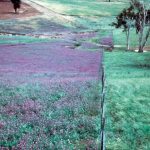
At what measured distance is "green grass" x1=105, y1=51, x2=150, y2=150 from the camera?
14.9 m

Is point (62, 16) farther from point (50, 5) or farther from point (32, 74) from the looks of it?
point (32, 74)

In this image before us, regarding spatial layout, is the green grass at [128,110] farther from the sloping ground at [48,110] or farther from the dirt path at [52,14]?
the dirt path at [52,14]

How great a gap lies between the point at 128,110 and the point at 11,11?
87.4 metres

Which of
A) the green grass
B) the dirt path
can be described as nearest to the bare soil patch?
the dirt path

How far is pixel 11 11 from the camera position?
102 meters

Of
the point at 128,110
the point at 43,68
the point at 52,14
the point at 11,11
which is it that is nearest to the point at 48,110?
the point at 128,110

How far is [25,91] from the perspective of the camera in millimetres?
23125

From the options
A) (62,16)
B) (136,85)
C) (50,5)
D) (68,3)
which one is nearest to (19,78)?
(136,85)

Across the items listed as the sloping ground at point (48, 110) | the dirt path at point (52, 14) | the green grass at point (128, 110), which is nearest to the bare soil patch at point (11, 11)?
the dirt path at point (52, 14)

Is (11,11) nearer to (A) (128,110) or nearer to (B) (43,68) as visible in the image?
(B) (43,68)

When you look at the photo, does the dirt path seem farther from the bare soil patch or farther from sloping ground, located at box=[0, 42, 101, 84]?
sloping ground, located at box=[0, 42, 101, 84]

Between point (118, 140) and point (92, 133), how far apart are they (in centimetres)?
117

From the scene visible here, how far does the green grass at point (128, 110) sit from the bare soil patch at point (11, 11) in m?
67.8

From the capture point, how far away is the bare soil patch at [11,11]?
97.2 meters
